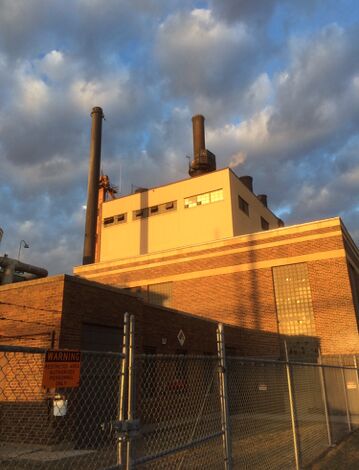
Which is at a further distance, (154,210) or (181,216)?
(154,210)

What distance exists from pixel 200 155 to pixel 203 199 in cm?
812

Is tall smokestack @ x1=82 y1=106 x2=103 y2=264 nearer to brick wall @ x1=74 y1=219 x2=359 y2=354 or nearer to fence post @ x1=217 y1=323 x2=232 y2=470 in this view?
brick wall @ x1=74 y1=219 x2=359 y2=354

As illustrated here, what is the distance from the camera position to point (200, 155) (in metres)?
41.6

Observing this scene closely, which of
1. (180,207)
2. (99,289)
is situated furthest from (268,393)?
(180,207)

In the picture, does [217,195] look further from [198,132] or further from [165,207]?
[198,132]

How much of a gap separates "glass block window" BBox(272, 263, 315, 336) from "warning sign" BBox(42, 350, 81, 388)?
22.3 metres

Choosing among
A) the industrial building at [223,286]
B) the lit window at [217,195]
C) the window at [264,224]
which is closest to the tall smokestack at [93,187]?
the industrial building at [223,286]

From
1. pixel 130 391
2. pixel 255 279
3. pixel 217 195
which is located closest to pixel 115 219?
pixel 217 195

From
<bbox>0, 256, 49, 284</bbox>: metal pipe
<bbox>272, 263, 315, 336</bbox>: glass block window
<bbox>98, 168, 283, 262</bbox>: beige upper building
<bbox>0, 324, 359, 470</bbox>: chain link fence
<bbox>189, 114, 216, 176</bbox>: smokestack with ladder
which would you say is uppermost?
<bbox>189, 114, 216, 176</bbox>: smokestack with ladder

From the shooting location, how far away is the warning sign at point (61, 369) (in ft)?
10.6

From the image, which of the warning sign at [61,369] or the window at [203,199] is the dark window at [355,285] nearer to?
the window at [203,199]

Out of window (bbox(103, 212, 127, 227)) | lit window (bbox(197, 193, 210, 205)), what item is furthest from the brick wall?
window (bbox(103, 212, 127, 227))

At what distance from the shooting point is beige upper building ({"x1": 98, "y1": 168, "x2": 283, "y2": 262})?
1329 inches

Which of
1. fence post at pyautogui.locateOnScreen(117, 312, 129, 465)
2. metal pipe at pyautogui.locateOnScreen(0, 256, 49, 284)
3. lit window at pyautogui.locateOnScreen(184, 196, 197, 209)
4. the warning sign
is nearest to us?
the warning sign
